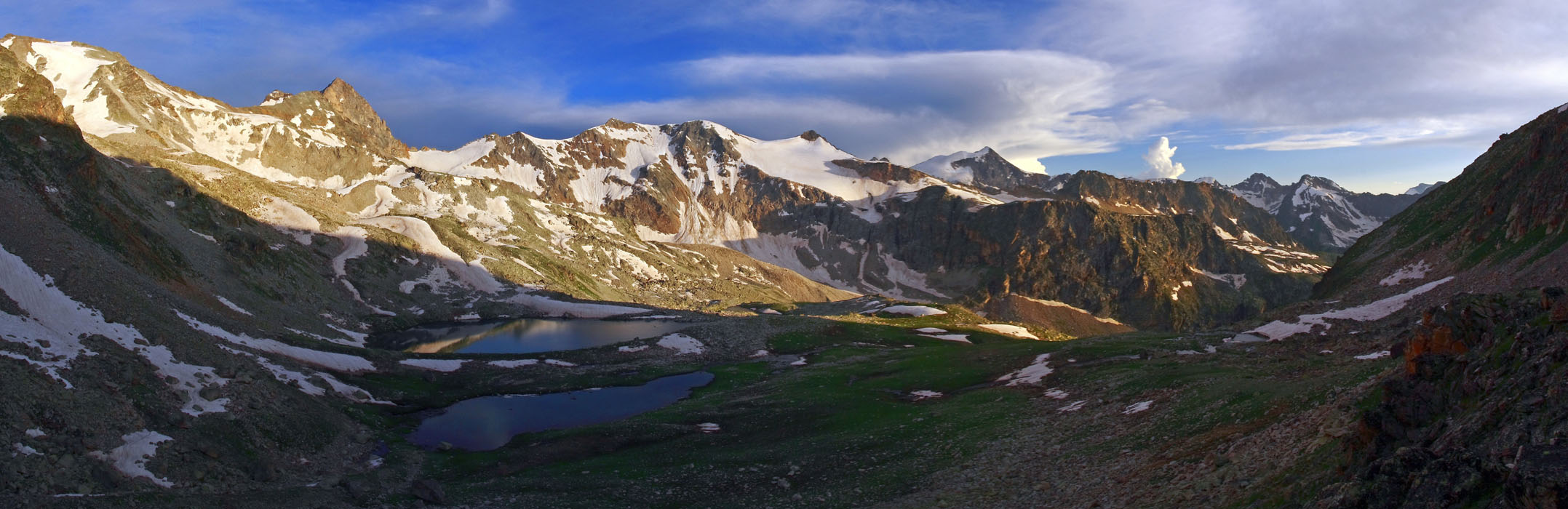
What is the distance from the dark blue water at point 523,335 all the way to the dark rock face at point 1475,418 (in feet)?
281

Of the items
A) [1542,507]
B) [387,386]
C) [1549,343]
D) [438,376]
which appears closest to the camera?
[1542,507]

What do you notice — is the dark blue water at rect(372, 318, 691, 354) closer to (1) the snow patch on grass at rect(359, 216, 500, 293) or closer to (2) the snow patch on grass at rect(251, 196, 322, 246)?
(1) the snow patch on grass at rect(359, 216, 500, 293)

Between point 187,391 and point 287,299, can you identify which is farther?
point 287,299

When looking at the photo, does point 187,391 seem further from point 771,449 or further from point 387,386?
point 771,449

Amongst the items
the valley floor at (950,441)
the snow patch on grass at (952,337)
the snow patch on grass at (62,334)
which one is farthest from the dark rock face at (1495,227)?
the snow patch on grass at (62,334)

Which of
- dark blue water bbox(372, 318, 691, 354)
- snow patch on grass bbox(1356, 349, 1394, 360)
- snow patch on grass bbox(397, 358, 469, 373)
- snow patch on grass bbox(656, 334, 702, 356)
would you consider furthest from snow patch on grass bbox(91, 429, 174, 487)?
dark blue water bbox(372, 318, 691, 354)

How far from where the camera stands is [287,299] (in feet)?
328

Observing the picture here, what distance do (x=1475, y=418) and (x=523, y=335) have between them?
114745 millimetres

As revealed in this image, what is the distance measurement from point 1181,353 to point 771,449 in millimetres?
27600

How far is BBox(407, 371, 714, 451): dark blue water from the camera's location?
49938 mm

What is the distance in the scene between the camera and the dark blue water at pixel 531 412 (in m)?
49.9

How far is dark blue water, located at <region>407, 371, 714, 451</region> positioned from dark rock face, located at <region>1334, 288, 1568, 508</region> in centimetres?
4284

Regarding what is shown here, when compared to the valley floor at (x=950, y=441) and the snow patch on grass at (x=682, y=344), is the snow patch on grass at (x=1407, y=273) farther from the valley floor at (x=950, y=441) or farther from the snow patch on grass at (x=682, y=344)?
the snow patch on grass at (x=682, y=344)

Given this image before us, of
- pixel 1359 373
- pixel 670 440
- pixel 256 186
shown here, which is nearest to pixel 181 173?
pixel 256 186
